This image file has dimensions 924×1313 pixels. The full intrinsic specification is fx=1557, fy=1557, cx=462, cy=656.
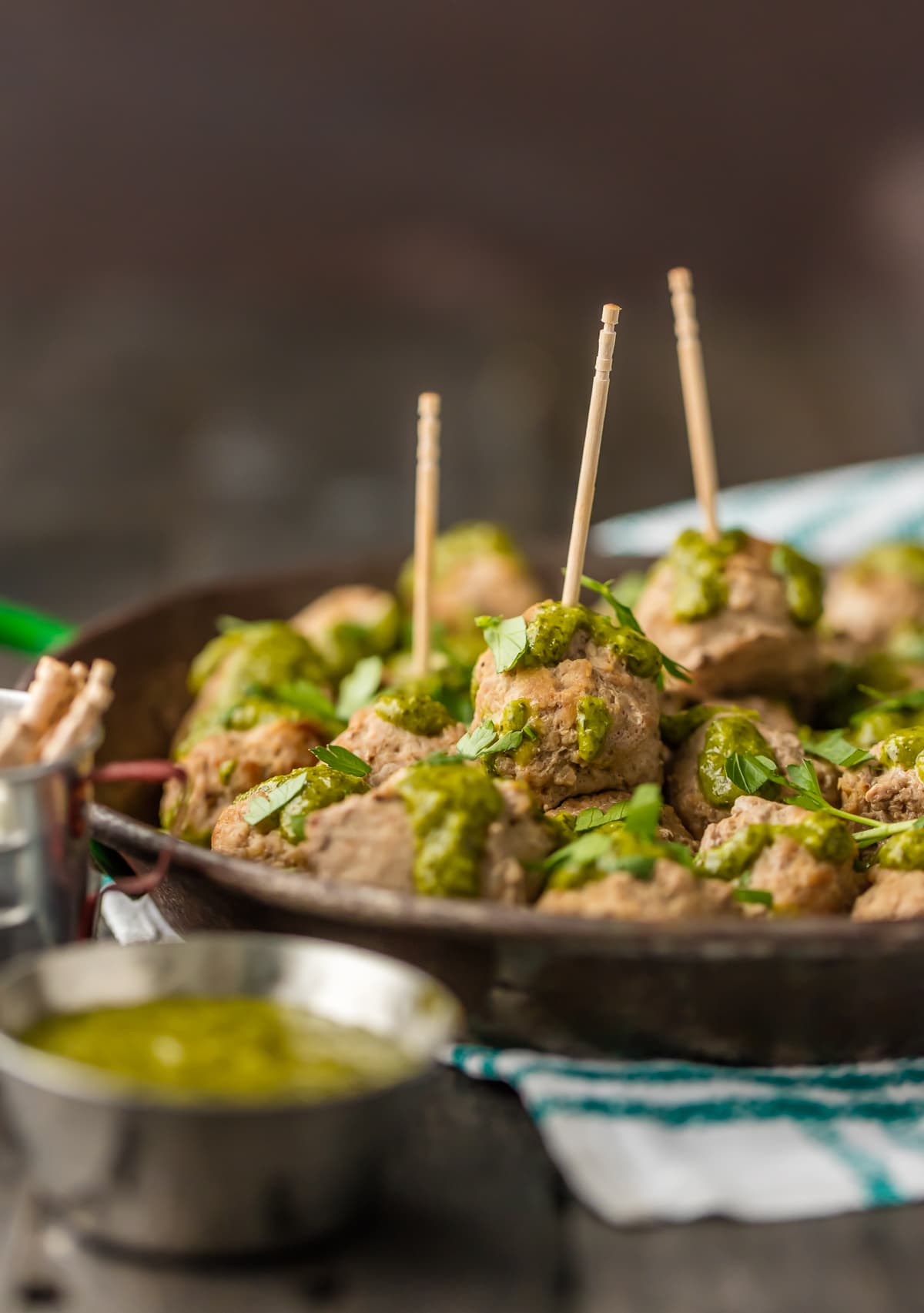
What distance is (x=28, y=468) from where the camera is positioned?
36.6ft

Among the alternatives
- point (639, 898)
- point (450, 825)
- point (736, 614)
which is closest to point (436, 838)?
point (450, 825)

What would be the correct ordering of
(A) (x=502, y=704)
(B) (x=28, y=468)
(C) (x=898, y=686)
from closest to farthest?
(A) (x=502, y=704) → (C) (x=898, y=686) → (B) (x=28, y=468)

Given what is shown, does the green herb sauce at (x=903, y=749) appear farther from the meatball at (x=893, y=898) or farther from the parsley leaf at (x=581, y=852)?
the parsley leaf at (x=581, y=852)

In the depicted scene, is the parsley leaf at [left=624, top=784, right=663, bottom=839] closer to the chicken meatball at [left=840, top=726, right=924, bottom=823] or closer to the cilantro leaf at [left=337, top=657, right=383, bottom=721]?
the chicken meatball at [left=840, top=726, right=924, bottom=823]

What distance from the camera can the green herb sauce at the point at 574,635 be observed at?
337 centimetres

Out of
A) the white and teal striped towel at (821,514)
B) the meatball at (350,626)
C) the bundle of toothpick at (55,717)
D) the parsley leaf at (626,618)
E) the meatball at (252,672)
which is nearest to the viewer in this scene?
the bundle of toothpick at (55,717)

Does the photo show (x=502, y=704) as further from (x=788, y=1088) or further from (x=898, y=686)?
(x=898, y=686)

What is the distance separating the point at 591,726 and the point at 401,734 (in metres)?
0.45

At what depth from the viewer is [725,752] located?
3.50 metres

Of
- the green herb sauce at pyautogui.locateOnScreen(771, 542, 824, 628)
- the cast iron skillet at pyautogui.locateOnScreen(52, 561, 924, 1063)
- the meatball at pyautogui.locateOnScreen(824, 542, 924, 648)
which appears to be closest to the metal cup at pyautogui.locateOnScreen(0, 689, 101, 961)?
the cast iron skillet at pyautogui.locateOnScreen(52, 561, 924, 1063)

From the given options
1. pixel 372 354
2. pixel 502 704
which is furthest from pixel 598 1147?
pixel 372 354

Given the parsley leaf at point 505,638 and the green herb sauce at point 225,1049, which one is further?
the parsley leaf at point 505,638

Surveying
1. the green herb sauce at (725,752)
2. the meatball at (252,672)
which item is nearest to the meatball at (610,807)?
the green herb sauce at (725,752)

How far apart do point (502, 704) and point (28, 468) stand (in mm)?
8513
